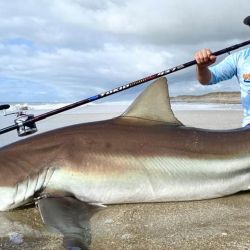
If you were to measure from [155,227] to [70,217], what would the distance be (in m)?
0.60

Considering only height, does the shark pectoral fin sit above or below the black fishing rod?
below

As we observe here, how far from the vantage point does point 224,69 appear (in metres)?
5.73

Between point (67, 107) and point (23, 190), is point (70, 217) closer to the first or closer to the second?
point (23, 190)

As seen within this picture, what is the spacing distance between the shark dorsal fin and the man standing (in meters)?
1.22

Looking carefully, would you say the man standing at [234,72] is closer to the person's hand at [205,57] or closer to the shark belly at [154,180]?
the person's hand at [205,57]

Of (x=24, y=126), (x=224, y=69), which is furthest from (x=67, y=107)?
(x=224, y=69)

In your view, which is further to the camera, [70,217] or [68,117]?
[68,117]

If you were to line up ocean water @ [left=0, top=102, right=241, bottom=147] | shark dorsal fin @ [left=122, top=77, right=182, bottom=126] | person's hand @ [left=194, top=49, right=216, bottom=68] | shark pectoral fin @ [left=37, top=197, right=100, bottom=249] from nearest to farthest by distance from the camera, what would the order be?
shark pectoral fin @ [left=37, top=197, right=100, bottom=249], shark dorsal fin @ [left=122, top=77, right=182, bottom=126], person's hand @ [left=194, top=49, right=216, bottom=68], ocean water @ [left=0, top=102, right=241, bottom=147]

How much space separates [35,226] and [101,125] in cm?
109

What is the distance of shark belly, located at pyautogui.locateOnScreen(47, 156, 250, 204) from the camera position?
3871mm

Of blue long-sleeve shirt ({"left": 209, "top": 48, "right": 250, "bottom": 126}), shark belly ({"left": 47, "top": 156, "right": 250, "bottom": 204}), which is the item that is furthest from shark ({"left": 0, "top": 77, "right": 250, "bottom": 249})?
blue long-sleeve shirt ({"left": 209, "top": 48, "right": 250, "bottom": 126})

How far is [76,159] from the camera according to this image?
12.9ft

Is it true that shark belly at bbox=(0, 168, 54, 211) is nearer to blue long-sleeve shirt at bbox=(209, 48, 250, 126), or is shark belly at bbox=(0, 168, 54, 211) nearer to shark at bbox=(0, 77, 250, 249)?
shark at bbox=(0, 77, 250, 249)

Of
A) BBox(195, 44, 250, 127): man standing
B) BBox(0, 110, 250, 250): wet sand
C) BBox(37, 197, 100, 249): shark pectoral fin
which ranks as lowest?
BBox(0, 110, 250, 250): wet sand
